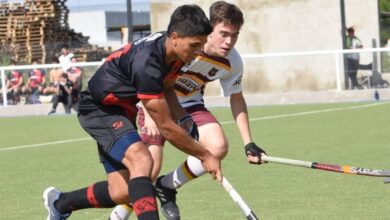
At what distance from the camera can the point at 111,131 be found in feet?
23.5

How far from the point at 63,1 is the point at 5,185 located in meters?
29.2

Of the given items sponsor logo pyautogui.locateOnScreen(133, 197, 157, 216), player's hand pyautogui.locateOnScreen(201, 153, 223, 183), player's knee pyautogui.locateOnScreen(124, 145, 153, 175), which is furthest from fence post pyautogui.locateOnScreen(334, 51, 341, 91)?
sponsor logo pyautogui.locateOnScreen(133, 197, 157, 216)

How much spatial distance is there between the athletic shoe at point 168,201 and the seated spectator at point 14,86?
730 inches

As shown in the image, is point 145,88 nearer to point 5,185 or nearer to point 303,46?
point 5,185

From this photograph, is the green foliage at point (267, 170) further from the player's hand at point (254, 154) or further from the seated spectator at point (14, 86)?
the seated spectator at point (14, 86)

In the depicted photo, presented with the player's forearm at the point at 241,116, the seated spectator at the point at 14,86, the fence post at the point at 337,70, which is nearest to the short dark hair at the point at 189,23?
the player's forearm at the point at 241,116

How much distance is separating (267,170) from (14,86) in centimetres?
1608

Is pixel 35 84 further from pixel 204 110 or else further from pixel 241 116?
pixel 241 116

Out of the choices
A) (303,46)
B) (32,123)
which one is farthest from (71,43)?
(32,123)

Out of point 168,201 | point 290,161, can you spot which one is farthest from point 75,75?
point 290,161

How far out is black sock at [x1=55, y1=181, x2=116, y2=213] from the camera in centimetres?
756

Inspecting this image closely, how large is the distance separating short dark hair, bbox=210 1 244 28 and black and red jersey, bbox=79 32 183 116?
2.97 ft

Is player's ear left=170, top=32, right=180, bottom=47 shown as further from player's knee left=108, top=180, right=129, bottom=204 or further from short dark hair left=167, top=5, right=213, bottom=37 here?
player's knee left=108, top=180, right=129, bottom=204

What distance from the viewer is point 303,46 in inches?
1115
